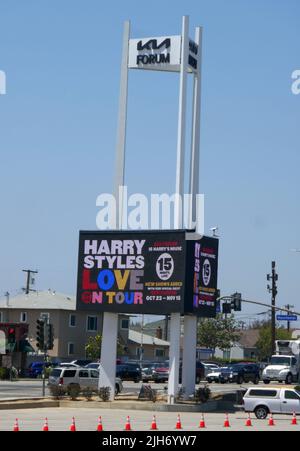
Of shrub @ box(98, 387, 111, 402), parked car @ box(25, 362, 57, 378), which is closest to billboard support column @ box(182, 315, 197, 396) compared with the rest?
shrub @ box(98, 387, 111, 402)

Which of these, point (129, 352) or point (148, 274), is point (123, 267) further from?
point (129, 352)

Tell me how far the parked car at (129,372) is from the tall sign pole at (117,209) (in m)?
26.3

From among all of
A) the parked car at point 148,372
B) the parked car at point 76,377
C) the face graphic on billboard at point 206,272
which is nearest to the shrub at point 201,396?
the face graphic on billboard at point 206,272

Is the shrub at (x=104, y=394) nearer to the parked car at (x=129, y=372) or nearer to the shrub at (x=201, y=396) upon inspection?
the shrub at (x=201, y=396)

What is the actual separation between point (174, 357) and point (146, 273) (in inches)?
170

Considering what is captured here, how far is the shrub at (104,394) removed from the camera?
4491 cm

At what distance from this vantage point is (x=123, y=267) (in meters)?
45.6

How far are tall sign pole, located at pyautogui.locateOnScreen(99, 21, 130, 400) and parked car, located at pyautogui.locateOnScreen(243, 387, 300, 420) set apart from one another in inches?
345

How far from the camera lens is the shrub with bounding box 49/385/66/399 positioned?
151ft

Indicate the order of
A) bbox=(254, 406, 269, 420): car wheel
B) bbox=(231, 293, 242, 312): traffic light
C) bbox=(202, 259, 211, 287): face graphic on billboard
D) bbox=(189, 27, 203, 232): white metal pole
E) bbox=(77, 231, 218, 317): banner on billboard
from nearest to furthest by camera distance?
bbox=(254, 406, 269, 420): car wheel, bbox=(77, 231, 218, 317): banner on billboard, bbox=(202, 259, 211, 287): face graphic on billboard, bbox=(189, 27, 203, 232): white metal pole, bbox=(231, 293, 242, 312): traffic light

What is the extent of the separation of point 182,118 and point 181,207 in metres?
4.48

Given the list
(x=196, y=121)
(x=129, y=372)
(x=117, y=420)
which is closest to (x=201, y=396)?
(x=117, y=420)

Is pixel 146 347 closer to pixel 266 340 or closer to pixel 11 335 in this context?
pixel 266 340

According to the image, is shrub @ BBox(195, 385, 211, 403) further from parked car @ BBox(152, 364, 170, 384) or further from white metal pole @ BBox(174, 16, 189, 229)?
parked car @ BBox(152, 364, 170, 384)
